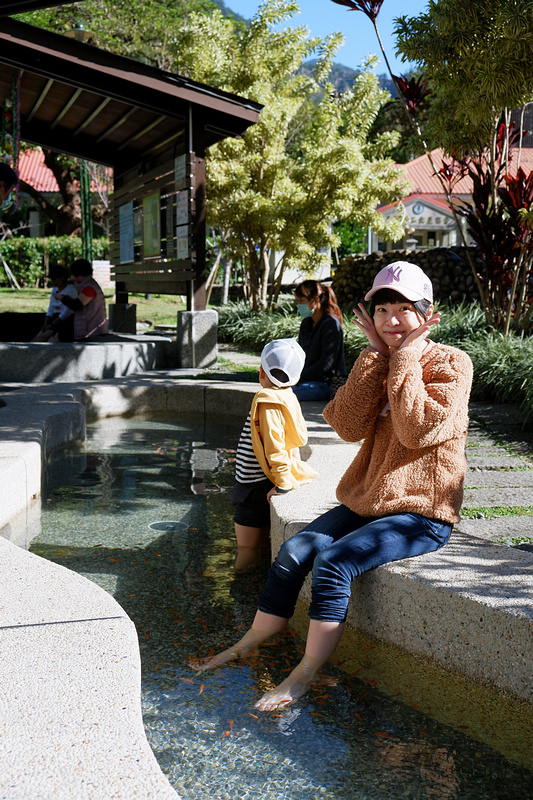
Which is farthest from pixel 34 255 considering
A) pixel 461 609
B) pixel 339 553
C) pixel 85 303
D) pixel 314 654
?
pixel 461 609

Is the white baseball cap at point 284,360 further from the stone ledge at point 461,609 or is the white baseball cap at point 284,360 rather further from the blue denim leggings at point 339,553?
the stone ledge at point 461,609

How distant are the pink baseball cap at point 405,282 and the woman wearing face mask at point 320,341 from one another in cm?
422

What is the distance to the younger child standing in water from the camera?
4.02 meters

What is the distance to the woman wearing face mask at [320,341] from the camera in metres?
7.45

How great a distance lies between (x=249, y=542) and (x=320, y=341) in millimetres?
3560

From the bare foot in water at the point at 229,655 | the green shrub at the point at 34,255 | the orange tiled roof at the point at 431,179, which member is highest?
the orange tiled roof at the point at 431,179

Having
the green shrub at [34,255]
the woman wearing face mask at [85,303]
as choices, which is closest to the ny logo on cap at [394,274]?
the woman wearing face mask at [85,303]

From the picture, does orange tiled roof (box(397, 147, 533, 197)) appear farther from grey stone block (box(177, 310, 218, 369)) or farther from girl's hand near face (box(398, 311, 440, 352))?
girl's hand near face (box(398, 311, 440, 352))

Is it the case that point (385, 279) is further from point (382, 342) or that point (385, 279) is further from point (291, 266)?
point (291, 266)

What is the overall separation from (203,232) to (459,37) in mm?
4212

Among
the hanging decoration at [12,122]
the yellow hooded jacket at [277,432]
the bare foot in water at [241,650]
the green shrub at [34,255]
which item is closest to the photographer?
the bare foot in water at [241,650]

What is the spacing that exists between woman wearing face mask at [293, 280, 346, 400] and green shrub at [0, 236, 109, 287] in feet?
71.6

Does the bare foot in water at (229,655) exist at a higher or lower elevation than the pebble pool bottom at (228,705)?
higher

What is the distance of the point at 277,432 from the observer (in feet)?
13.2
